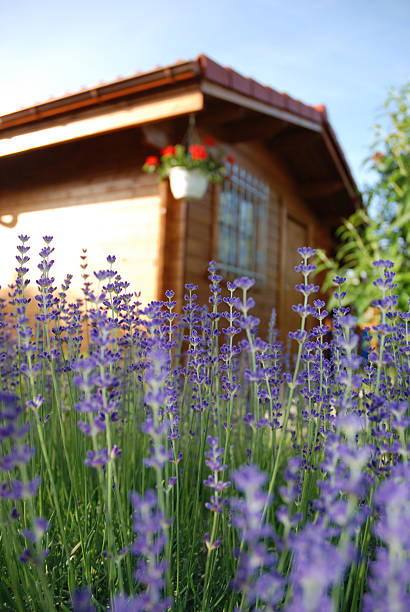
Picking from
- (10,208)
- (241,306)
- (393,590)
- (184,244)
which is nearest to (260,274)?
(184,244)

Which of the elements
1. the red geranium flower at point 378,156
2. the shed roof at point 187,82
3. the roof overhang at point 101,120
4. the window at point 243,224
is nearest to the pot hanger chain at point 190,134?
the shed roof at point 187,82

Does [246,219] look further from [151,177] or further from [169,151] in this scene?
[169,151]

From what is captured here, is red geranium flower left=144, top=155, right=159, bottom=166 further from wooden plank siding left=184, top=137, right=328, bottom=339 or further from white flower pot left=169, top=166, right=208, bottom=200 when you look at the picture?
wooden plank siding left=184, top=137, right=328, bottom=339

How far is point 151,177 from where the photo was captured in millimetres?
5828

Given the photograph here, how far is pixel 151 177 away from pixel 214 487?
5309 mm

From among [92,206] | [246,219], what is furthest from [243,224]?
[92,206]

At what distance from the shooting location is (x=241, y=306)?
1055 millimetres

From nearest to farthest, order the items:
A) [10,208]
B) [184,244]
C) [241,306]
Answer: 1. [241,306]
2. [184,244]
3. [10,208]

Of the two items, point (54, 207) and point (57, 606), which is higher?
point (54, 207)

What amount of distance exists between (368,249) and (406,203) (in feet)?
5.13

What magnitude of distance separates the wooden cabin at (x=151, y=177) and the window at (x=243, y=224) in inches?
0.7

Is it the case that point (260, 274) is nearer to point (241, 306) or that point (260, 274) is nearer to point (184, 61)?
point (184, 61)

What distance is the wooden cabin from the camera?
4984mm

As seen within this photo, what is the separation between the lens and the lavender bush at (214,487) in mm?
611
